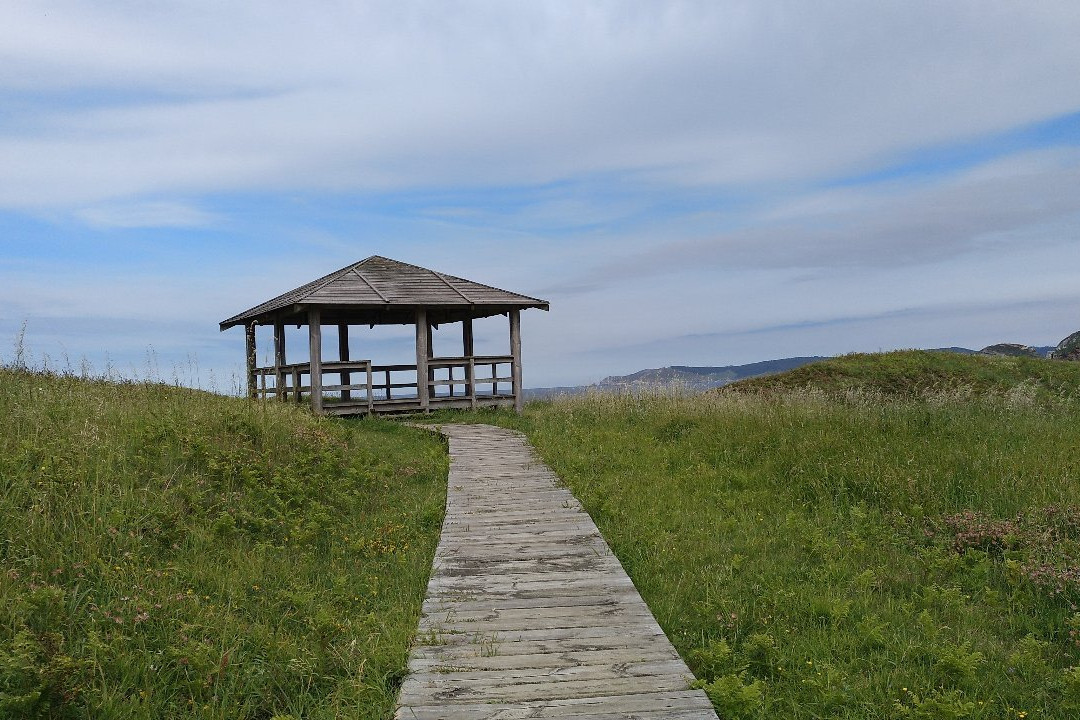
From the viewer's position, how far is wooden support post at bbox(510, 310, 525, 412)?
20562 millimetres

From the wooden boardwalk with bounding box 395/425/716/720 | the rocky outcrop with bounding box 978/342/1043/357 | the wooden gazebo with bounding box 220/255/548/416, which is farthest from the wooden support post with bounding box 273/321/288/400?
the rocky outcrop with bounding box 978/342/1043/357

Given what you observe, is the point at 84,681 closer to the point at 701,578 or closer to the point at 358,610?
the point at 358,610

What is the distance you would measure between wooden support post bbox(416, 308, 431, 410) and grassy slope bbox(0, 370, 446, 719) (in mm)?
9611

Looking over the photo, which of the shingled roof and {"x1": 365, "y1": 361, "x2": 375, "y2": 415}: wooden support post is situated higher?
the shingled roof

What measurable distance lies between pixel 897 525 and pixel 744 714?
4690 millimetres

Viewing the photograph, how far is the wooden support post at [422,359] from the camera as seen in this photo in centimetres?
1989

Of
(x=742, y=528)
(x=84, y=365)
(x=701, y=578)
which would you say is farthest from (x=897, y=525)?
(x=84, y=365)

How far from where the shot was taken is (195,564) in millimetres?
6023

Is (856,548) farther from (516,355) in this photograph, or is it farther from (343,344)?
(343,344)

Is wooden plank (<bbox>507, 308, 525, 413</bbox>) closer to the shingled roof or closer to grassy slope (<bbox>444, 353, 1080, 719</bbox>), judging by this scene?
the shingled roof

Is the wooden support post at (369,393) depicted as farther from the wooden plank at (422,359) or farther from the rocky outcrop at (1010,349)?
the rocky outcrop at (1010,349)

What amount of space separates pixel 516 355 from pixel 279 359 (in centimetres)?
717

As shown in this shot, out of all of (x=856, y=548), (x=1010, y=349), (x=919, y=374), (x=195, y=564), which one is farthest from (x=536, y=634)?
(x=1010, y=349)

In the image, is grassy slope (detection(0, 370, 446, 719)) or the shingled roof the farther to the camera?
the shingled roof
